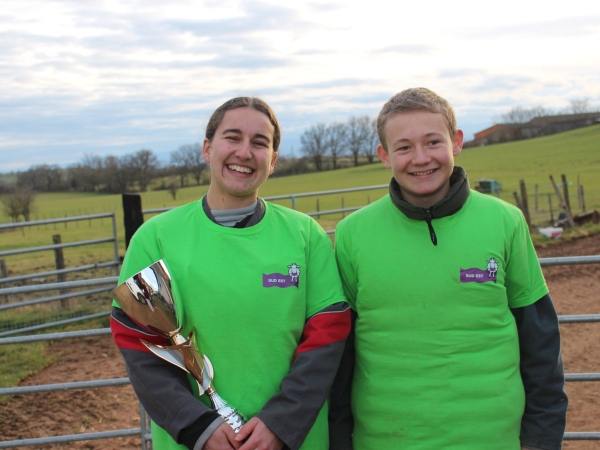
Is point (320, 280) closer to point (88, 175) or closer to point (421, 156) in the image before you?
point (421, 156)

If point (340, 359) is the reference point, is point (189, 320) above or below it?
above

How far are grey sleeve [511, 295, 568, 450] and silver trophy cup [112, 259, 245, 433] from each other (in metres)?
0.95

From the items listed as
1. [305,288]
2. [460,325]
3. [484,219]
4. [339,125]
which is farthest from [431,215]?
[339,125]

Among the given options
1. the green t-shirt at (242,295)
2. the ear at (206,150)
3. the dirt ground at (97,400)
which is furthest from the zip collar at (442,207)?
the dirt ground at (97,400)

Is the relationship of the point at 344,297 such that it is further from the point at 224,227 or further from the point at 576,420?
the point at 576,420

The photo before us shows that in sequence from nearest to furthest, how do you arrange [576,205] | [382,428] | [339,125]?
[382,428]
[576,205]
[339,125]

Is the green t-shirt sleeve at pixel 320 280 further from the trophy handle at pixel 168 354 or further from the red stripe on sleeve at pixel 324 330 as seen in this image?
the trophy handle at pixel 168 354

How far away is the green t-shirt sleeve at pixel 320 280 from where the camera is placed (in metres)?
1.83

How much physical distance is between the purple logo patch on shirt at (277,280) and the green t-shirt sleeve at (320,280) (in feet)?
0.30

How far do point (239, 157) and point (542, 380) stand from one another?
1232 mm

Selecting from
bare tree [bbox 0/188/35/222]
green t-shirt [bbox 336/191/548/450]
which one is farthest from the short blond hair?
bare tree [bbox 0/188/35/222]

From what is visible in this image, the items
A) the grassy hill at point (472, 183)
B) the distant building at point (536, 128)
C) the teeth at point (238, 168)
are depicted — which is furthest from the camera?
the distant building at point (536, 128)

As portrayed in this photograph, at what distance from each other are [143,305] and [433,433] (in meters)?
0.99

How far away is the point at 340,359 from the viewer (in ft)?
6.07
